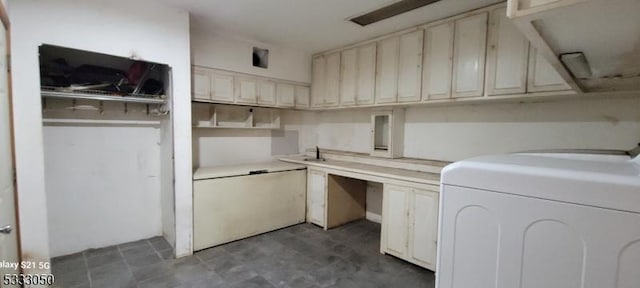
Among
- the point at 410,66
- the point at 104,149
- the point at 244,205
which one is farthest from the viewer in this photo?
the point at 244,205

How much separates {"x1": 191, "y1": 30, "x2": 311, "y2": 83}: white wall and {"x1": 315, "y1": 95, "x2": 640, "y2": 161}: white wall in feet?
3.74

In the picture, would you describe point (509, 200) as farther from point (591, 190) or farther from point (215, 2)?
point (215, 2)

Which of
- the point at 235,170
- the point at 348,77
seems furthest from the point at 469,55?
the point at 235,170

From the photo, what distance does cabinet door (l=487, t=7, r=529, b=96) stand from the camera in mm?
2279

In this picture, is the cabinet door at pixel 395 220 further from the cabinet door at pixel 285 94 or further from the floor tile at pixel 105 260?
the floor tile at pixel 105 260

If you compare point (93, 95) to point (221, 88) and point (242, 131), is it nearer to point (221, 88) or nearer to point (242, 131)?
point (221, 88)

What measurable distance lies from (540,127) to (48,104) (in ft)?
15.1

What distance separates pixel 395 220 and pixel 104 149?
3137 millimetres

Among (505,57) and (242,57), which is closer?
(505,57)

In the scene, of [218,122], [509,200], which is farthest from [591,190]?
[218,122]

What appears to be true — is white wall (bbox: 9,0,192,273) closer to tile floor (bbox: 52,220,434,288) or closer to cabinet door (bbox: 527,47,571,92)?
tile floor (bbox: 52,220,434,288)

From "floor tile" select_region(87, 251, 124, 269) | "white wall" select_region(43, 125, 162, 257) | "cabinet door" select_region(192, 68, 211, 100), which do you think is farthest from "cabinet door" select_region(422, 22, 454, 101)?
"floor tile" select_region(87, 251, 124, 269)

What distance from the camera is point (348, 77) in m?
3.70

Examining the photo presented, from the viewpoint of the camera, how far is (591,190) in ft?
2.24
